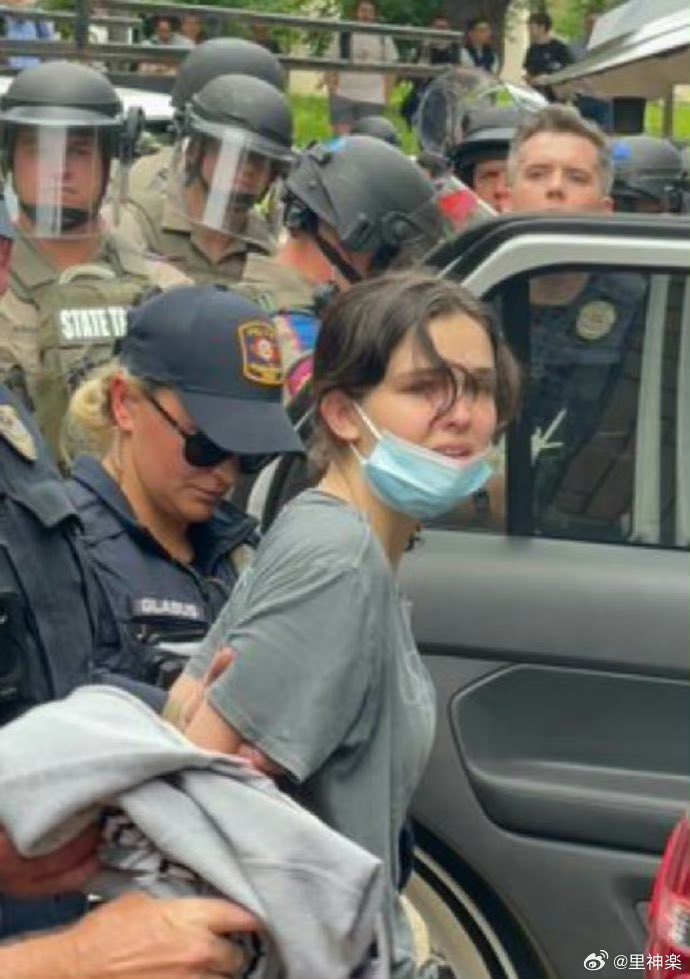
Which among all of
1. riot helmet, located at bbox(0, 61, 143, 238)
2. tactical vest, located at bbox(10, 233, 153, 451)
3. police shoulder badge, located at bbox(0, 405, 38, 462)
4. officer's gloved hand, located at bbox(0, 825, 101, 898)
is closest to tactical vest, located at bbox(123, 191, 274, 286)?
riot helmet, located at bbox(0, 61, 143, 238)

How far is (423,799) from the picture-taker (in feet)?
13.7

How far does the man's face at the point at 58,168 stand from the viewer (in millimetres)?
5902

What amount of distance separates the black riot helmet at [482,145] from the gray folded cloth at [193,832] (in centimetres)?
536

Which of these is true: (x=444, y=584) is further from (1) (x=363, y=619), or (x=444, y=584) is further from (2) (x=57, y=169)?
(2) (x=57, y=169)

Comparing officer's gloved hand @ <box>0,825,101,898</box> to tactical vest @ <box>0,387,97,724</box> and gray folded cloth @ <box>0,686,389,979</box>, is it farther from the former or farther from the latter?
tactical vest @ <box>0,387,97,724</box>

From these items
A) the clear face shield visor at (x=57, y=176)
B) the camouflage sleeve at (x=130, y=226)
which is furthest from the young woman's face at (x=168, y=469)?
the camouflage sleeve at (x=130, y=226)

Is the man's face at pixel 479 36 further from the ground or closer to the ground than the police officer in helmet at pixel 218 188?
closer to the ground

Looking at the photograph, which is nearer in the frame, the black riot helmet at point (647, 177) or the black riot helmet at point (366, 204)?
the black riot helmet at point (366, 204)

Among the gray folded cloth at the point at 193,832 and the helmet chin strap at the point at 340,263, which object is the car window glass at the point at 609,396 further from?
the gray folded cloth at the point at 193,832

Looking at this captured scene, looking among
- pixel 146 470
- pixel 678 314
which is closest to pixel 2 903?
pixel 146 470

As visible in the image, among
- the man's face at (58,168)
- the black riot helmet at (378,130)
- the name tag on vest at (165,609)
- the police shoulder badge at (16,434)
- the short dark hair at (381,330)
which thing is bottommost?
the black riot helmet at (378,130)

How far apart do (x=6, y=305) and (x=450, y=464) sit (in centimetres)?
254

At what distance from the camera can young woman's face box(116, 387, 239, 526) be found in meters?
3.52

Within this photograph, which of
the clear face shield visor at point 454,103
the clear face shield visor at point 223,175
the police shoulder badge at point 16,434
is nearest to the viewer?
the police shoulder badge at point 16,434
